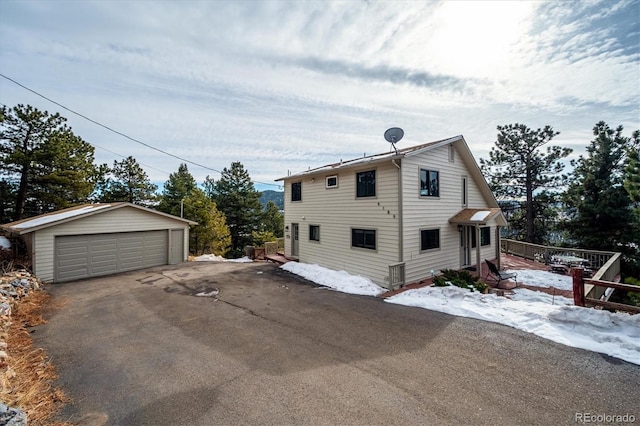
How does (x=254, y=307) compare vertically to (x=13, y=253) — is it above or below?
below

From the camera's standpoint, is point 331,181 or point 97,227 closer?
point 97,227

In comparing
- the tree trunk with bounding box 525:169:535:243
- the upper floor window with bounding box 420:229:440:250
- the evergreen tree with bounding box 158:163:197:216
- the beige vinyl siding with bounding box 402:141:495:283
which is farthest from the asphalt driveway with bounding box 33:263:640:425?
the evergreen tree with bounding box 158:163:197:216

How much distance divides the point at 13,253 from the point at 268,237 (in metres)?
21.1

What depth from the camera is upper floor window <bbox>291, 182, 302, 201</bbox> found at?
1524 centimetres

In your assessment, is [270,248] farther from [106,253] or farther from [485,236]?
[485,236]

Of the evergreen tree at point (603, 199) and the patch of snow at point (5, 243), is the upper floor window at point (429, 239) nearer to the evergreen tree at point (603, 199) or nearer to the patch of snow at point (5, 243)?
the evergreen tree at point (603, 199)

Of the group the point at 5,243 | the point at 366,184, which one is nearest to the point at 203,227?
the point at 5,243

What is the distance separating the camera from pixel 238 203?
33562 millimetres

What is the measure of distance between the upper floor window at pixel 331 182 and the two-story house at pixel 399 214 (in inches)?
1.9

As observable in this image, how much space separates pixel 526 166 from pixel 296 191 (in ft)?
63.0

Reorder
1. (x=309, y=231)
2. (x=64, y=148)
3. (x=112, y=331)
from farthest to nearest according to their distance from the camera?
1. (x=64, y=148)
2. (x=309, y=231)
3. (x=112, y=331)

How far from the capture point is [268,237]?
31.6 meters

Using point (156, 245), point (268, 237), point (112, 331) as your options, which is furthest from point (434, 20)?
point (268, 237)

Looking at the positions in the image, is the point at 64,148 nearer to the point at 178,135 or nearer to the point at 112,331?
the point at 178,135
